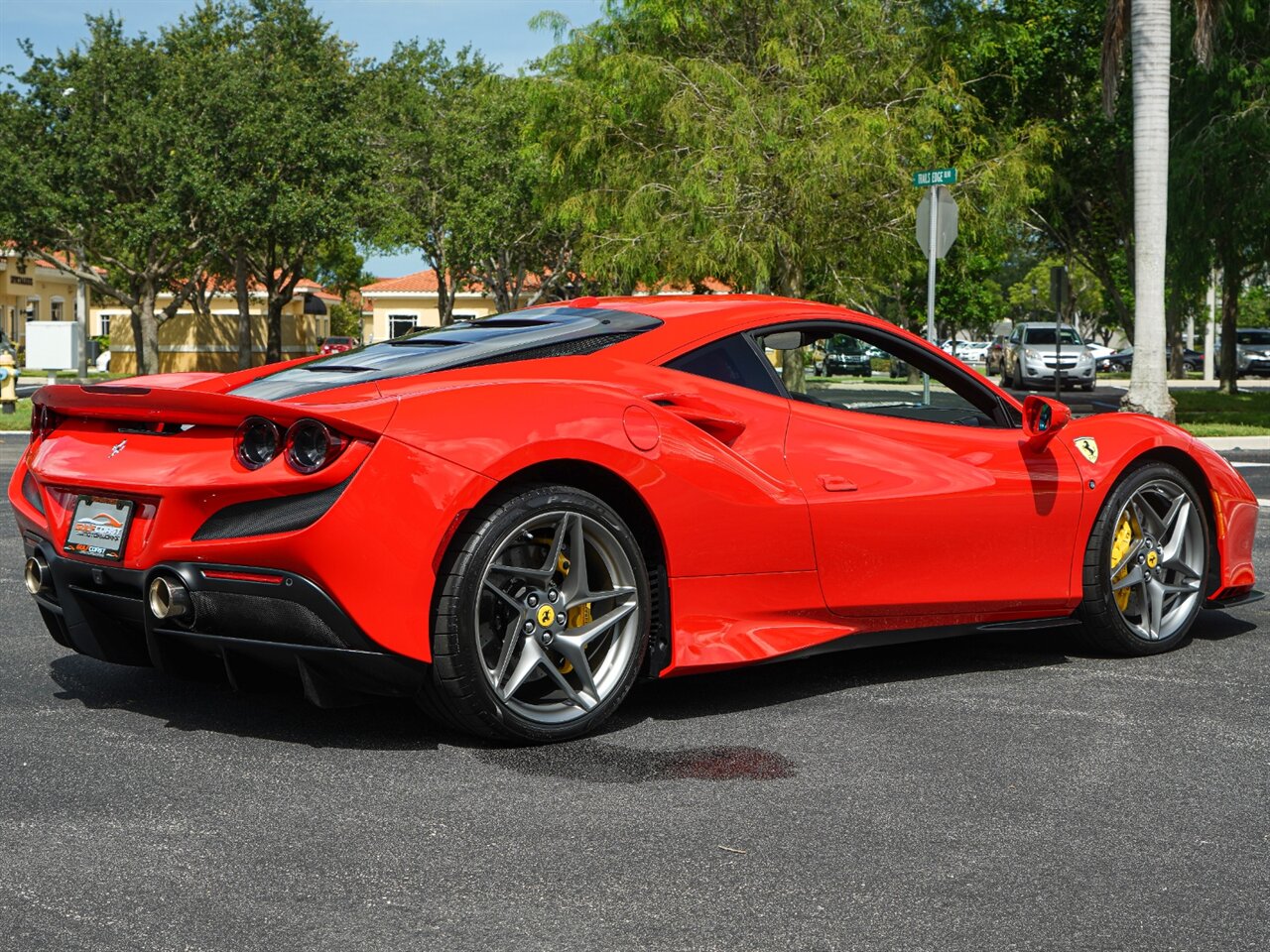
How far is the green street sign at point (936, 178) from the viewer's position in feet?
51.8

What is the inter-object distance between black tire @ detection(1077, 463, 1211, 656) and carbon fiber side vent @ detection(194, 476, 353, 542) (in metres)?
2.96

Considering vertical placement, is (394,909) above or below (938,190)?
below

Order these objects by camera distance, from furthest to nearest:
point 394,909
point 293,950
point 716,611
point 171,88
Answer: point 171,88
point 716,611
point 394,909
point 293,950

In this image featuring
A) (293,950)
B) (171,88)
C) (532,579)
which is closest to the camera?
(293,950)

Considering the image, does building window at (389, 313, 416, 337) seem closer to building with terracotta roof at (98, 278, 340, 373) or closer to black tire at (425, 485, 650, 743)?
building with terracotta roof at (98, 278, 340, 373)

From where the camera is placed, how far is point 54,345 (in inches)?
1141

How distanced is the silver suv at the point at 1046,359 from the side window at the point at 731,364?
123 feet

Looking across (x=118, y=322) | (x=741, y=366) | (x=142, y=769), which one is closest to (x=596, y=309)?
(x=741, y=366)

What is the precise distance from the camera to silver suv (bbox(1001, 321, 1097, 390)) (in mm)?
42312

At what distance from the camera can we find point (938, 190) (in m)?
17.3

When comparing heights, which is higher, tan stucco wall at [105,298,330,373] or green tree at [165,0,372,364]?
green tree at [165,0,372,364]

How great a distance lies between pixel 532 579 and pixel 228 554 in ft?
2.74

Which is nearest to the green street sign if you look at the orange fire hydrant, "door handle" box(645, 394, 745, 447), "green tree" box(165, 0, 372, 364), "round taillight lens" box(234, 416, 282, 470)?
"door handle" box(645, 394, 745, 447)

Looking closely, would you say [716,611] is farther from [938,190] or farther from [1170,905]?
[938,190]
